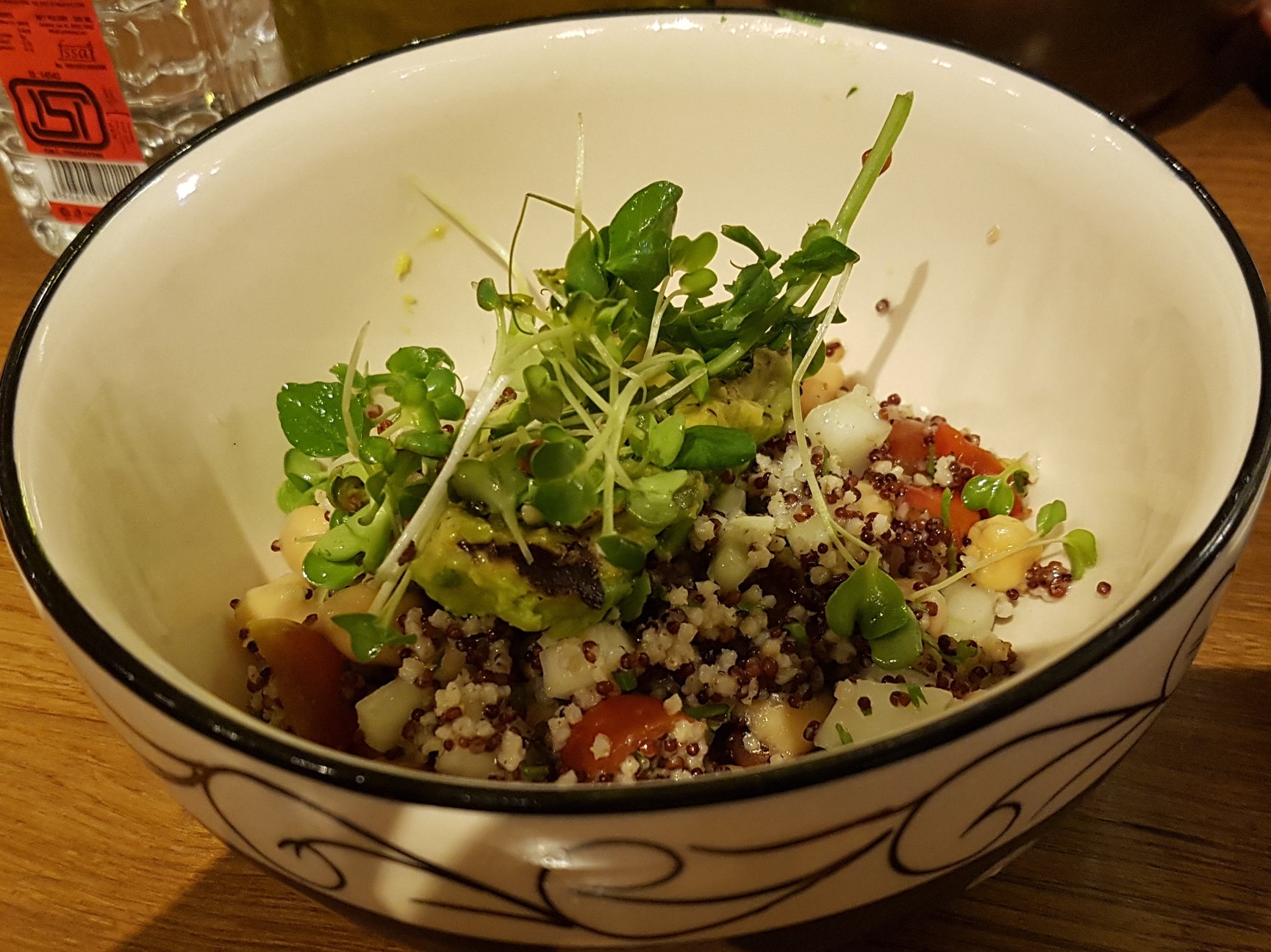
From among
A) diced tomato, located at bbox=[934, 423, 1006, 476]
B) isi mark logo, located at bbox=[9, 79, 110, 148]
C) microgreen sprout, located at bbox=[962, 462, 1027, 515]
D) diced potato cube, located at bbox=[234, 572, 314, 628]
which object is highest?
isi mark logo, located at bbox=[9, 79, 110, 148]

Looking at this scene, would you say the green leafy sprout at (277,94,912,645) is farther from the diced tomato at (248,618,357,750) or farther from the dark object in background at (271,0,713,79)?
the dark object in background at (271,0,713,79)

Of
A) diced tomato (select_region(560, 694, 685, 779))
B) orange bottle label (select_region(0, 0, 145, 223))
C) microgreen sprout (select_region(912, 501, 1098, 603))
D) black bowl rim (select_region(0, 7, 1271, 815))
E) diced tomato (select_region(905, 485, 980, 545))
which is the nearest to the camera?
black bowl rim (select_region(0, 7, 1271, 815))

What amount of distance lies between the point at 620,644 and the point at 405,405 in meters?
0.33

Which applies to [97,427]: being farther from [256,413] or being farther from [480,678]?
[480,678]

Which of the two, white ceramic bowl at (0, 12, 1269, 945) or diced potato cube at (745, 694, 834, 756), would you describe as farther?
diced potato cube at (745, 694, 834, 756)

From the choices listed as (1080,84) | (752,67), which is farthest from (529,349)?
(1080,84)

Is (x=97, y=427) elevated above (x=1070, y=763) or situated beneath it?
elevated above

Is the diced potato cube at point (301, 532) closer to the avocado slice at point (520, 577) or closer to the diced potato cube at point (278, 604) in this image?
the diced potato cube at point (278, 604)

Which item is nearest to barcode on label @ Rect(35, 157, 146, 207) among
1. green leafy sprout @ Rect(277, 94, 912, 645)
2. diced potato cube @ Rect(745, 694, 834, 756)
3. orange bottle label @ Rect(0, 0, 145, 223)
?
orange bottle label @ Rect(0, 0, 145, 223)

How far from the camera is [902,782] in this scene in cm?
51

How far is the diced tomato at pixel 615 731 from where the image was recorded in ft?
2.53

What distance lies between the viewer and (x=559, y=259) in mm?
1240

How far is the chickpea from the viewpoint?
3.17ft

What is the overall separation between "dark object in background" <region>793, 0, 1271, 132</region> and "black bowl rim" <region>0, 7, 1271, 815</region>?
806 millimetres
